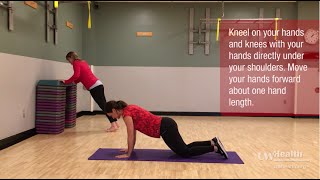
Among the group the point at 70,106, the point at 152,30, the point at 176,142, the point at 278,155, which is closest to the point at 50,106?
the point at 70,106

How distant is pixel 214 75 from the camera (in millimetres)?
8984

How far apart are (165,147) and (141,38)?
456 centimetres

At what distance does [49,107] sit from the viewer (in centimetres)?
579

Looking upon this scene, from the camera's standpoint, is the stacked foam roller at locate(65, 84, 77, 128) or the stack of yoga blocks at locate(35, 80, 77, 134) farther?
the stacked foam roller at locate(65, 84, 77, 128)

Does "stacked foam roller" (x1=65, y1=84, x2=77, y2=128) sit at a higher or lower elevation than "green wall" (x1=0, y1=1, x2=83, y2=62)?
lower

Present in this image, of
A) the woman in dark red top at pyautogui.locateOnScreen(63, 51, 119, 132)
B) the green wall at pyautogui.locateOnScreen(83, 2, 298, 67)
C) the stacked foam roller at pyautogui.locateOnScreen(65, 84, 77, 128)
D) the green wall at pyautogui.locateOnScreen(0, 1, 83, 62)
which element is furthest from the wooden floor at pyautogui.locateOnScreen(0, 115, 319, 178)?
the green wall at pyautogui.locateOnScreen(83, 2, 298, 67)

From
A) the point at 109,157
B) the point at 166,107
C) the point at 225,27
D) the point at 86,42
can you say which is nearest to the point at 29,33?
the point at 109,157

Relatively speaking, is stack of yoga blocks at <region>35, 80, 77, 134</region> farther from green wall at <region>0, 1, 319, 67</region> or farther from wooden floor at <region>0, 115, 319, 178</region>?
green wall at <region>0, 1, 319, 67</region>

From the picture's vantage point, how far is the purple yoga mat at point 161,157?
13.5 feet

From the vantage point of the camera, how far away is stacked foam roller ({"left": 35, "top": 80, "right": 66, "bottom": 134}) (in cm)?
578

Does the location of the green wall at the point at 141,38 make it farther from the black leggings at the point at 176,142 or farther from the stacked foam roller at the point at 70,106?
the black leggings at the point at 176,142

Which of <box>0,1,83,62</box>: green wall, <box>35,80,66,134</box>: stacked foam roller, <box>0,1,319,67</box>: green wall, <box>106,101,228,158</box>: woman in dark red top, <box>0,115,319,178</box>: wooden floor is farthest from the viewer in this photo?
<box>0,1,319,67</box>: green wall

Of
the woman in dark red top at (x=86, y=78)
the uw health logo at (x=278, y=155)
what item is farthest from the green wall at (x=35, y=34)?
the uw health logo at (x=278, y=155)

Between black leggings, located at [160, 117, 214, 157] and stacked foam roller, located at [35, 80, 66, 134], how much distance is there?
2.38m
